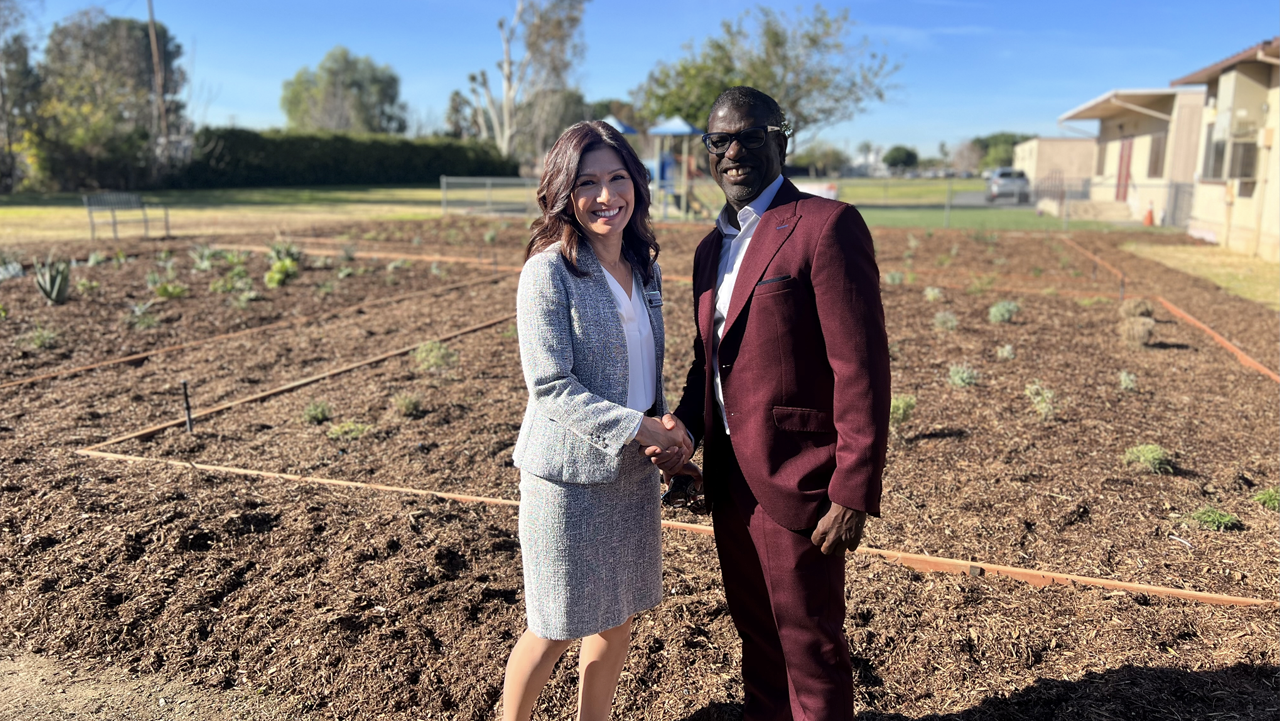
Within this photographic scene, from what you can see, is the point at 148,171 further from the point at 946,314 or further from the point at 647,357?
the point at 647,357

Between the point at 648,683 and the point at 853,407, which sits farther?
the point at 648,683

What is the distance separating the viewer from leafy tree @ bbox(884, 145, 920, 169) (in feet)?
308

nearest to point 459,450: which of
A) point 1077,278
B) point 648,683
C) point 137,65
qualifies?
point 648,683

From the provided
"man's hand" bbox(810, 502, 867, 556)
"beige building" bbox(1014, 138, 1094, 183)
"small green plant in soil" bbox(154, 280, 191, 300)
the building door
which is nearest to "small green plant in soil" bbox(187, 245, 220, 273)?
"small green plant in soil" bbox(154, 280, 191, 300)

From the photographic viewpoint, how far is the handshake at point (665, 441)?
1.93 m

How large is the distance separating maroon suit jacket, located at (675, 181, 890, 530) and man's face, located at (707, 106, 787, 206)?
6 cm

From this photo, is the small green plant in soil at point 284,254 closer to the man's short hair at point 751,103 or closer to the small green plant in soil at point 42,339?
the small green plant in soil at point 42,339

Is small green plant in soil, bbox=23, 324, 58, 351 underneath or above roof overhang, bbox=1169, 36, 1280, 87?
underneath

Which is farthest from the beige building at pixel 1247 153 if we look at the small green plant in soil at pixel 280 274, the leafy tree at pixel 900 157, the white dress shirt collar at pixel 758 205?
the leafy tree at pixel 900 157

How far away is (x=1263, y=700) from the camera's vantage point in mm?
2494

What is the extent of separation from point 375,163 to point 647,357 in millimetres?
41913

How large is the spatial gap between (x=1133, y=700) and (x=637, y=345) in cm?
188

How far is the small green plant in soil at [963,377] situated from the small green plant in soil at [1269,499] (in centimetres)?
189

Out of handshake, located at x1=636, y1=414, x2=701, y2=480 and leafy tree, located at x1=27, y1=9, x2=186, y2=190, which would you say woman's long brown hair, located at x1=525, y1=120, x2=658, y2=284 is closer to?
handshake, located at x1=636, y1=414, x2=701, y2=480
